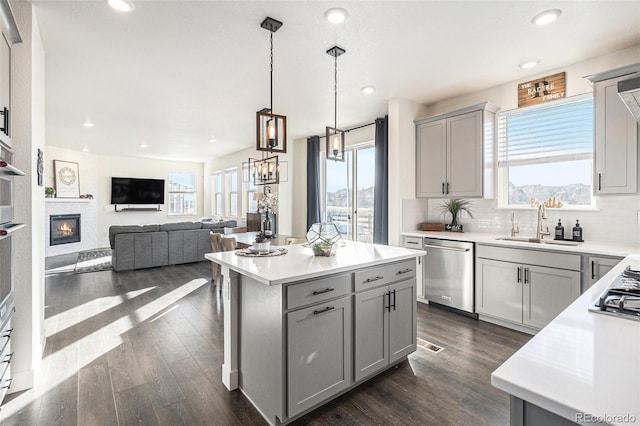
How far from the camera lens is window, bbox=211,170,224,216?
400 inches

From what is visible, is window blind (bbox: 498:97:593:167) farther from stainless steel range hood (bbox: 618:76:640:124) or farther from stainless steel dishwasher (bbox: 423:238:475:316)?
stainless steel range hood (bbox: 618:76:640:124)

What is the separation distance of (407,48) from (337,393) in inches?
117

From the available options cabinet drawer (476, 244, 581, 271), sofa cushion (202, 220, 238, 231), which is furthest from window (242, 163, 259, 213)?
cabinet drawer (476, 244, 581, 271)

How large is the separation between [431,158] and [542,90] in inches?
55.0

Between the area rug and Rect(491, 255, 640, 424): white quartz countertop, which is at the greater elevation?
Rect(491, 255, 640, 424): white quartz countertop

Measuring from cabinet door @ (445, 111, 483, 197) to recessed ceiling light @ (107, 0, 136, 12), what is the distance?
11.7 feet

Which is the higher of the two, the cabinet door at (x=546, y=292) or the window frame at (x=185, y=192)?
the window frame at (x=185, y=192)

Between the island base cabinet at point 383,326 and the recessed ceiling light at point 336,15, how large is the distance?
211 cm

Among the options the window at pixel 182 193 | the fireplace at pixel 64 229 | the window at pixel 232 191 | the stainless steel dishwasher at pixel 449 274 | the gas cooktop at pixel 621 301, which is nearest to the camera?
the gas cooktop at pixel 621 301

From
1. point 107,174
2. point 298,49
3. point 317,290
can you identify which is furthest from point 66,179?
Result: point 317,290

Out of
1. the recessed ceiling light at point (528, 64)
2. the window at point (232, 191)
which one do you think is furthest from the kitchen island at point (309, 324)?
the window at point (232, 191)

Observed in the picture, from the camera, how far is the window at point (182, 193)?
1062cm

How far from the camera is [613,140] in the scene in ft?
9.11

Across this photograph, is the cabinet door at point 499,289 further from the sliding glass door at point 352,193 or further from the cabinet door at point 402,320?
the sliding glass door at point 352,193
